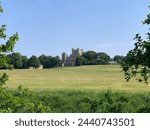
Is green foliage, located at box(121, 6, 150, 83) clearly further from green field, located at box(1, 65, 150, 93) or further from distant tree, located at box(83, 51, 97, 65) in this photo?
distant tree, located at box(83, 51, 97, 65)

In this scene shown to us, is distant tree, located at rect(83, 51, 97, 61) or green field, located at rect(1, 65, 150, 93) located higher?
distant tree, located at rect(83, 51, 97, 61)

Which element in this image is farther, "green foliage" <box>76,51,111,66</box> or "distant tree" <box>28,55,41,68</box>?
"distant tree" <box>28,55,41,68</box>

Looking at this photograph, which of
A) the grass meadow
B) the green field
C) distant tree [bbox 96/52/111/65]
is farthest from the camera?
distant tree [bbox 96/52/111/65]

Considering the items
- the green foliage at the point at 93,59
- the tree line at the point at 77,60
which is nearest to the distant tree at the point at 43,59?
the tree line at the point at 77,60

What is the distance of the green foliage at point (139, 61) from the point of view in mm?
8039

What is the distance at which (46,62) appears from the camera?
4090 inches

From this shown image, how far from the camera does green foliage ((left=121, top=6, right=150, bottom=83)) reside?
8039 mm

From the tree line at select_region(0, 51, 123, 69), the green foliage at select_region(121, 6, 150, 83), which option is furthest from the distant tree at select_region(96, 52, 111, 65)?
the green foliage at select_region(121, 6, 150, 83)

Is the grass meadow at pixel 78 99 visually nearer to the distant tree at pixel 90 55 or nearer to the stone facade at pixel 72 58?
the distant tree at pixel 90 55

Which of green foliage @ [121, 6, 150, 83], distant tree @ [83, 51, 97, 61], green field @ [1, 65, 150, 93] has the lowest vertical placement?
green field @ [1, 65, 150, 93]

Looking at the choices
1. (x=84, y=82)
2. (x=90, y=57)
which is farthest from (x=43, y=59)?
(x=84, y=82)

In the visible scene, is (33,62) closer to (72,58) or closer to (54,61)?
(54,61)

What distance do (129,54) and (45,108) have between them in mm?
2211

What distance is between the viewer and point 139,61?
817 cm
